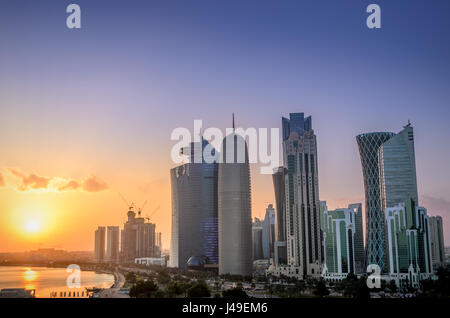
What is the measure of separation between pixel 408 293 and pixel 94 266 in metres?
93.0

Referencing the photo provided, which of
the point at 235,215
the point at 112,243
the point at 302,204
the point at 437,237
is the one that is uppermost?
the point at 302,204

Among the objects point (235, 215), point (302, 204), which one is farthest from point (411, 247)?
point (235, 215)

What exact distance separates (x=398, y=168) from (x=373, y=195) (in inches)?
210

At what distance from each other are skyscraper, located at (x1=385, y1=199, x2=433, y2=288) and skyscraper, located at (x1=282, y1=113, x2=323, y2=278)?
12.6m

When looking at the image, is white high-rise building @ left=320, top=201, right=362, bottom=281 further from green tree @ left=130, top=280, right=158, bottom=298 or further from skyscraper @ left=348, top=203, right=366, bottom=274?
green tree @ left=130, top=280, right=158, bottom=298

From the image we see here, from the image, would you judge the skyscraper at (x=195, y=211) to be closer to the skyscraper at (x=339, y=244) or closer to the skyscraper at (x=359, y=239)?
the skyscraper at (x=359, y=239)

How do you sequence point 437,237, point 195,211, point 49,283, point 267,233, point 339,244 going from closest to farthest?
1. point 339,244
2. point 49,283
3. point 437,237
4. point 195,211
5. point 267,233

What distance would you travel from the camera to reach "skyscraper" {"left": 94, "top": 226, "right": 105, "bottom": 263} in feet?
485

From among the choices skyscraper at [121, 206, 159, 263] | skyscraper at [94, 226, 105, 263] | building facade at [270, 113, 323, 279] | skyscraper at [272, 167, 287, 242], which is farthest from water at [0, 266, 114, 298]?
skyscraper at [94, 226, 105, 263]

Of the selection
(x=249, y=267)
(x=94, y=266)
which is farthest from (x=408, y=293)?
(x=94, y=266)

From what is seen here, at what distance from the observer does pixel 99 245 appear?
150m

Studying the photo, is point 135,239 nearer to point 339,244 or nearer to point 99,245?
point 99,245

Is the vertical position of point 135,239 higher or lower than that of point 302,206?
lower
